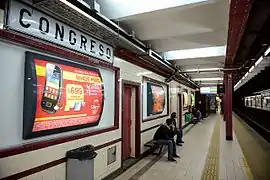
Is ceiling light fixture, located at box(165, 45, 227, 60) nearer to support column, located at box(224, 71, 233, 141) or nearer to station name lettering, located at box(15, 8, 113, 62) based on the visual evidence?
support column, located at box(224, 71, 233, 141)

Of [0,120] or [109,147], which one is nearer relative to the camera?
[0,120]

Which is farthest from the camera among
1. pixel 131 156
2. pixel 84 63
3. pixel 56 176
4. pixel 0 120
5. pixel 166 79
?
pixel 166 79

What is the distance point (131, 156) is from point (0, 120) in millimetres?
4224

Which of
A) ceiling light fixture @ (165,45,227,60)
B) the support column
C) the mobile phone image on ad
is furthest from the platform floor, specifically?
ceiling light fixture @ (165,45,227,60)

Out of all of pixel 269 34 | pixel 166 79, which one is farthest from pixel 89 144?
pixel 166 79

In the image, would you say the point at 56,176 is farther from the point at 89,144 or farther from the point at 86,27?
the point at 86,27

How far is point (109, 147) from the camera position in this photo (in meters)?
4.62

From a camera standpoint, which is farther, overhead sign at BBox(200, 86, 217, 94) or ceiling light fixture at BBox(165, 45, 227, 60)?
overhead sign at BBox(200, 86, 217, 94)

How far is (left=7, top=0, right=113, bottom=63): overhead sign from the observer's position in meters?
2.54

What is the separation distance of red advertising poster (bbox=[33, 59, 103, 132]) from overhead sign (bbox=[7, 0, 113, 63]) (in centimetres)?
32

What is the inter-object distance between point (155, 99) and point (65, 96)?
4.57 m

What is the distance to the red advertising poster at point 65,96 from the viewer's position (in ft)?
9.69

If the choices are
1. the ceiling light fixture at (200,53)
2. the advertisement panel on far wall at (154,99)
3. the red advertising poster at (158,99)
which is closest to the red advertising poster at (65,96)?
the advertisement panel on far wall at (154,99)

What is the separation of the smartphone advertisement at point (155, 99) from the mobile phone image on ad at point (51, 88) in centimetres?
405
